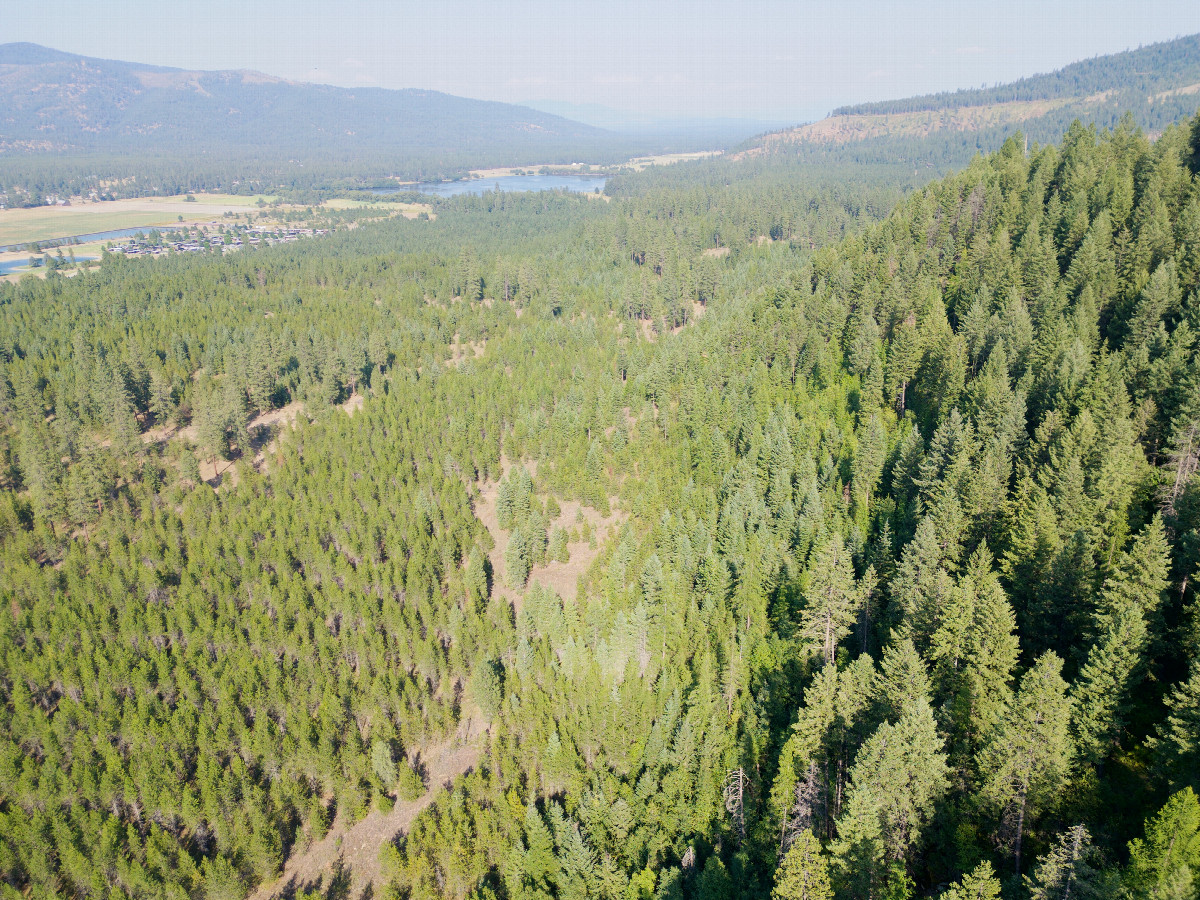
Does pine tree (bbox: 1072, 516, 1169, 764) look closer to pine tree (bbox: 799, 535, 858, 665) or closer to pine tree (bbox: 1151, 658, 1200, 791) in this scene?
pine tree (bbox: 1151, 658, 1200, 791)

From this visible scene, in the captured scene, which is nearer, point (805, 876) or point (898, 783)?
point (805, 876)

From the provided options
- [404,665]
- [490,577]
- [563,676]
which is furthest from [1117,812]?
[490,577]

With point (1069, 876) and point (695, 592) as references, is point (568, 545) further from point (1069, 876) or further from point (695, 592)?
point (1069, 876)

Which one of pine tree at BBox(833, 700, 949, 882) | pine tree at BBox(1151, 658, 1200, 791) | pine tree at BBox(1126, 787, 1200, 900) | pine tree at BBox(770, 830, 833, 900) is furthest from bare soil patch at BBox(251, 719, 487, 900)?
pine tree at BBox(1151, 658, 1200, 791)

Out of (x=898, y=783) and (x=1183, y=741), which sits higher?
(x=1183, y=741)

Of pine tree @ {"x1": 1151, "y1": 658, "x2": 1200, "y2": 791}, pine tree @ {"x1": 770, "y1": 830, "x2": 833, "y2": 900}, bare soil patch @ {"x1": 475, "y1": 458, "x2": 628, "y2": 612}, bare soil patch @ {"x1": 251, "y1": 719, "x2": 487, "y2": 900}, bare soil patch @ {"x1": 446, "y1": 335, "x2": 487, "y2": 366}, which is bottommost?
bare soil patch @ {"x1": 251, "y1": 719, "x2": 487, "y2": 900}

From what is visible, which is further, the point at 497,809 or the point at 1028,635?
the point at 497,809

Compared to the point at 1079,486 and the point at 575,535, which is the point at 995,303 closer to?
the point at 1079,486

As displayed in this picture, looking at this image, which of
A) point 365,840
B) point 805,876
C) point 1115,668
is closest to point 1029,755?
point 1115,668

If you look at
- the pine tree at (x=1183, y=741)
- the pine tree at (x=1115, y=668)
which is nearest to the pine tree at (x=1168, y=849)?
the pine tree at (x=1183, y=741)
